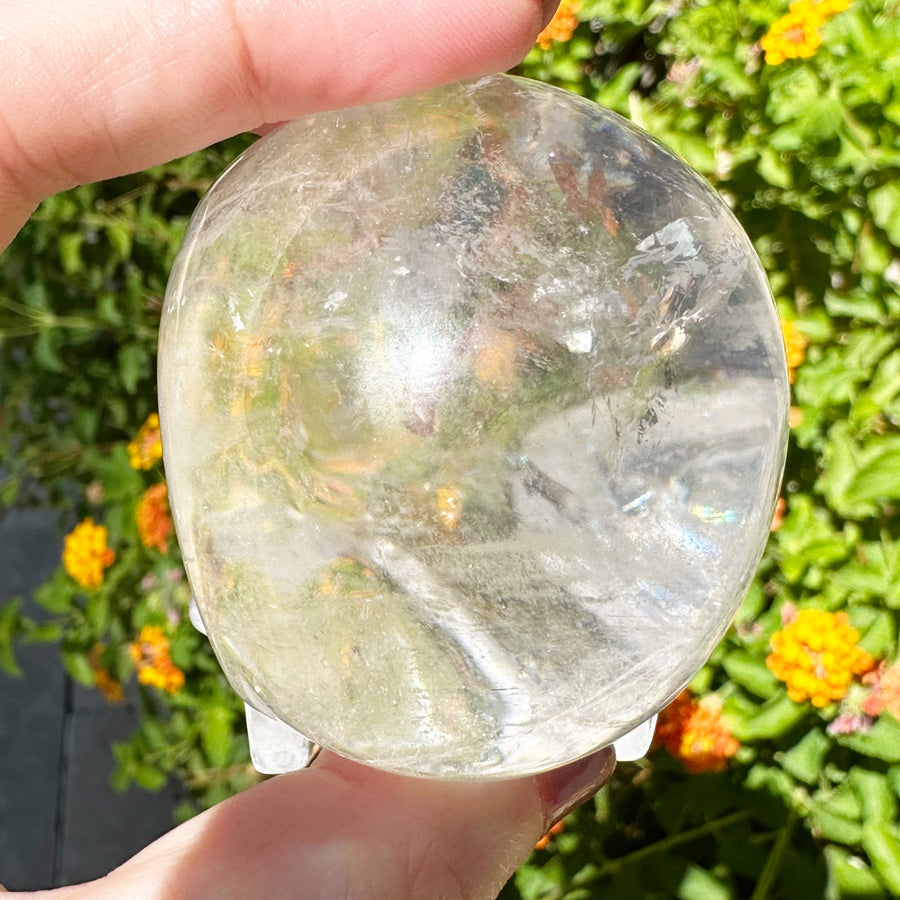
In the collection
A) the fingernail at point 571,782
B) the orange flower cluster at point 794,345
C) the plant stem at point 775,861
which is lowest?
the plant stem at point 775,861

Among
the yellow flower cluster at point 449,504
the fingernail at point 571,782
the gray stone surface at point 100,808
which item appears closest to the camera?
the yellow flower cluster at point 449,504

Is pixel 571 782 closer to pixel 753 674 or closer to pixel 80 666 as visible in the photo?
pixel 753 674

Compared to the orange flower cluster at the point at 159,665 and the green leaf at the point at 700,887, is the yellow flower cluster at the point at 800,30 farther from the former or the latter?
the orange flower cluster at the point at 159,665

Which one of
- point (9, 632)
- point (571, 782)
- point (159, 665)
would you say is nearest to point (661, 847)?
point (571, 782)

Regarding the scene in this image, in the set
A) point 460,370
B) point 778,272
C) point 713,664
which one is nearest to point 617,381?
point 460,370

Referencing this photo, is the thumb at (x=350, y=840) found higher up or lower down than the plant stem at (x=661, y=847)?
higher up

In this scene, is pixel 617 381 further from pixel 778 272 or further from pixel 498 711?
pixel 778 272

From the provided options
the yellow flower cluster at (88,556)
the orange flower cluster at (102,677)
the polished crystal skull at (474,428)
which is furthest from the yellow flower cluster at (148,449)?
the polished crystal skull at (474,428)
